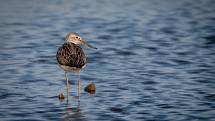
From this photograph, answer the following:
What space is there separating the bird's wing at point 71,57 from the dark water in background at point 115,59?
0.96 meters

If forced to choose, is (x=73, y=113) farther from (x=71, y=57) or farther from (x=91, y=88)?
(x=91, y=88)

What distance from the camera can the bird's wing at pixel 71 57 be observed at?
13.8 metres

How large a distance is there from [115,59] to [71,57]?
4.79m

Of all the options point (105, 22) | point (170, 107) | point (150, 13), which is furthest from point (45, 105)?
point (150, 13)

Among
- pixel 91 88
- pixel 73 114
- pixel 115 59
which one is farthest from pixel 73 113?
pixel 115 59

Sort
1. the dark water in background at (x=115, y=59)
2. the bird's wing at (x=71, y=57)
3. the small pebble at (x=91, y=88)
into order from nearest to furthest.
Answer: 1. the dark water in background at (x=115, y=59)
2. the bird's wing at (x=71, y=57)
3. the small pebble at (x=91, y=88)

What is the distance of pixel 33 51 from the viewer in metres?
19.5

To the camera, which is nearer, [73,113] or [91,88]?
[73,113]

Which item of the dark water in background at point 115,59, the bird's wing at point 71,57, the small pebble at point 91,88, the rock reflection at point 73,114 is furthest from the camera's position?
the small pebble at point 91,88

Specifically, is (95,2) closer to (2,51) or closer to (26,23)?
(26,23)

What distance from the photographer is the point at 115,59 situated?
1855cm

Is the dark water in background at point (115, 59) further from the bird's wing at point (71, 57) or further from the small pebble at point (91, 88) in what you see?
the bird's wing at point (71, 57)

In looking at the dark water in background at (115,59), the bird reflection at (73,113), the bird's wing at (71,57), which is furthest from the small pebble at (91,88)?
the bird reflection at (73,113)

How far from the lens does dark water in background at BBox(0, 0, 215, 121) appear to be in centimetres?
1327
